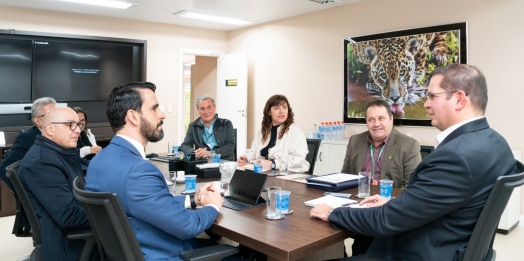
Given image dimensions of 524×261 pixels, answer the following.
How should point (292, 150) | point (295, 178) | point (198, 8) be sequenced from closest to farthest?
point (295, 178) → point (292, 150) → point (198, 8)

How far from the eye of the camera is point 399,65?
484cm

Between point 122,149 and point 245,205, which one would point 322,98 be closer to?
point 245,205

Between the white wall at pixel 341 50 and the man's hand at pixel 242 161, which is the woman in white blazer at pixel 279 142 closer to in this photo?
the man's hand at pixel 242 161

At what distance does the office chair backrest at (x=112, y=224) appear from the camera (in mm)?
1289

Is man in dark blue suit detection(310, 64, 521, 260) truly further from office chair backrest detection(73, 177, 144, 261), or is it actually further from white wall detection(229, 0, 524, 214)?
white wall detection(229, 0, 524, 214)

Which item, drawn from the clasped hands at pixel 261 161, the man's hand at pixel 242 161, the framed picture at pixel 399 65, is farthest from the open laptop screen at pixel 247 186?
the framed picture at pixel 399 65

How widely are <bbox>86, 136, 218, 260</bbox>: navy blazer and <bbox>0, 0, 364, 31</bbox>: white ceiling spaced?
4219 mm

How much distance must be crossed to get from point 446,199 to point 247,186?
39.6 inches

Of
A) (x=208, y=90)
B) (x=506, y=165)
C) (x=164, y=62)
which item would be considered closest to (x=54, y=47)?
(x=164, y=62)

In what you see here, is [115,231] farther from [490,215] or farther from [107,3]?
[107,3]

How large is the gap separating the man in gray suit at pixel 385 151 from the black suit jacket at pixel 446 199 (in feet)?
3.58

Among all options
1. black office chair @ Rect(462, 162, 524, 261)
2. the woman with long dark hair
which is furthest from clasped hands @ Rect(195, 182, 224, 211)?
the woman with long dark hair

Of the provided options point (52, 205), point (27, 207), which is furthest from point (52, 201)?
point (27, 207)

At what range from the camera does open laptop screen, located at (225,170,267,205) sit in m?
1.97
